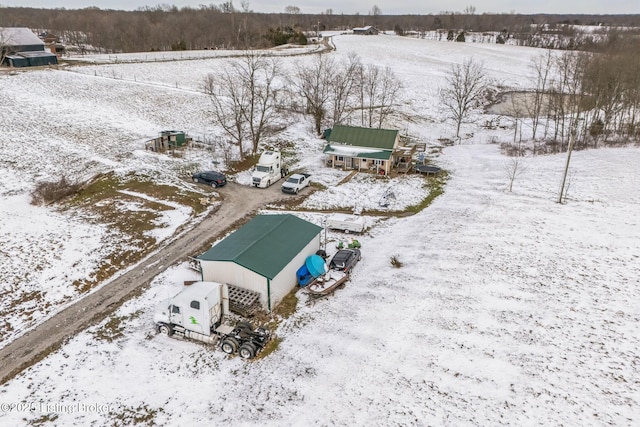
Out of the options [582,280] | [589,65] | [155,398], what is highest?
[589,65]

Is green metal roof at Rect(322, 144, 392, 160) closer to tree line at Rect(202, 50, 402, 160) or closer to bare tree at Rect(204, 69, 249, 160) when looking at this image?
tree line at Rect(202, 50, 402, 160)

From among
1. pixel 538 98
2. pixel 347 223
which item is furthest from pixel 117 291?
pixel 538 98

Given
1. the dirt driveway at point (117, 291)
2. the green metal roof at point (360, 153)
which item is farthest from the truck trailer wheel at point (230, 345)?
the green metal roof at point (360, 153)

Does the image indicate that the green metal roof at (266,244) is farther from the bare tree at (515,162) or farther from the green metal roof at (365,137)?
the bare tree at (515,162)

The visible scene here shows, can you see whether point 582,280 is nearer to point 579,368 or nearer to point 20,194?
point 579,368

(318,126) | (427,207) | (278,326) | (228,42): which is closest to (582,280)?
(427,207)

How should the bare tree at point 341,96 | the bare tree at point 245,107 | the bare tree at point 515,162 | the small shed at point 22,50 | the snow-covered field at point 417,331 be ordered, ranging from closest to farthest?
the snow-covered field at point 417,331
the bare tree at point 515,162
the bare tree at point 245,107
the bare tree at point 341,96
the small shed at point 22,50

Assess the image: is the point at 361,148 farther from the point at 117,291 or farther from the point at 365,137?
the point at 117,291
